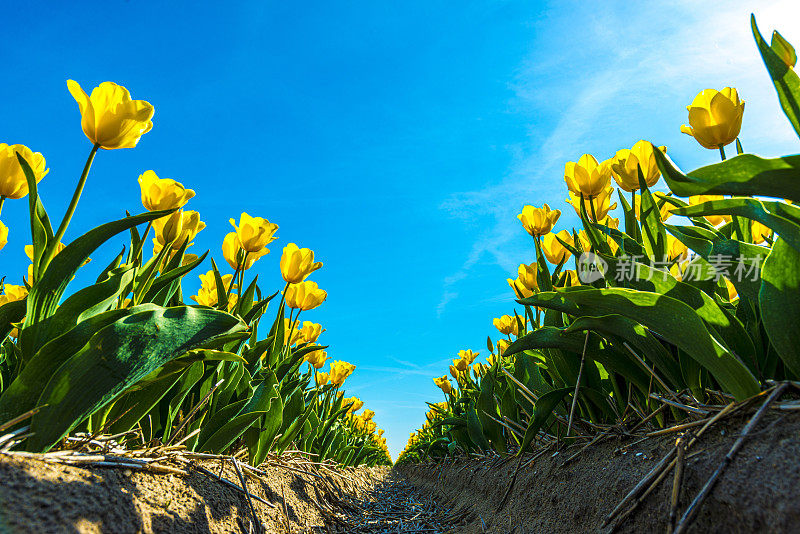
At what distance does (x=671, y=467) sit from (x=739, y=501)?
0.94 ft

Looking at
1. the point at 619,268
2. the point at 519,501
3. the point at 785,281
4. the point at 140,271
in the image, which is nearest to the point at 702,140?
the point at 619,268

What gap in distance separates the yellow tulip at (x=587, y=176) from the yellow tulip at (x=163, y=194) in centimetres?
209

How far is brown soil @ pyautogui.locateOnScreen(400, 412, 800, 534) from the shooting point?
927mm

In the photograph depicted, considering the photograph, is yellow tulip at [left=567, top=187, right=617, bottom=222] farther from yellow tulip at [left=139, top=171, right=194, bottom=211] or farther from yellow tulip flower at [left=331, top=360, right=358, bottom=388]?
yellow tulip flower at [left=331, top=360, right=358, bottom=388]

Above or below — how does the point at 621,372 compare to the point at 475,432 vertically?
above

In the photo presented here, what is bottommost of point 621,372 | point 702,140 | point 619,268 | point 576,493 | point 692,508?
point 576,493

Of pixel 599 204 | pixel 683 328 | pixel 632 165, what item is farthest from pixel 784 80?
pixel 599 204

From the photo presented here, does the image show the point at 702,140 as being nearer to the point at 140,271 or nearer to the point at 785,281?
the point at 785,281

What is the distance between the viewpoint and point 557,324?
2506 millimetres

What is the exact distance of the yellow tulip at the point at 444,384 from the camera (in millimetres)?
7598

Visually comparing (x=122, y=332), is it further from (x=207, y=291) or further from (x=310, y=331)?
(x=310, y=331)

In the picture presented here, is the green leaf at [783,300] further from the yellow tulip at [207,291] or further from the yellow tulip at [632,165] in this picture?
the yellow tulip at [207,291]

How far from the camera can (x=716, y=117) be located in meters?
2.00

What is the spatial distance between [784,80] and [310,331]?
3.67 m
